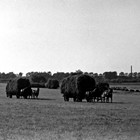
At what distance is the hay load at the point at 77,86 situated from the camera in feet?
132

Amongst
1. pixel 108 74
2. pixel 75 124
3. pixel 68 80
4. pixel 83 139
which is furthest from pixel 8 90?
pixel 108 74

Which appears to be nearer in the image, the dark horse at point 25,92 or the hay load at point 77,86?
the hay load at point 77,86

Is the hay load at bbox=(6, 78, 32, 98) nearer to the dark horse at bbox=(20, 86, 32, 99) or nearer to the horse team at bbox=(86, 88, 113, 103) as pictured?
the dark horse at bbox=(20, 86, 32, 99)

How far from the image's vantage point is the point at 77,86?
1581 inches

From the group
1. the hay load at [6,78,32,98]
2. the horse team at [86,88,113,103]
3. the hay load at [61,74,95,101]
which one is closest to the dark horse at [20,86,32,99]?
the hay load at [6,78,32,98]

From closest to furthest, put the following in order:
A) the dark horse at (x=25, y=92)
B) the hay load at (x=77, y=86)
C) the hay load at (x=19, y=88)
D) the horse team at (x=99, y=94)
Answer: the horse team at (x=99, y=94) < the hay load at (x=77, y=86) < the dark horse at (x=25, y=92) < the hay load at (x=19, y=88)

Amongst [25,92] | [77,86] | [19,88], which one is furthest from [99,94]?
[19,88]

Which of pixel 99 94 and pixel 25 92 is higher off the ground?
pixel 25 92

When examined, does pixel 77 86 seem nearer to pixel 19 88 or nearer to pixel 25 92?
pixel 25 92

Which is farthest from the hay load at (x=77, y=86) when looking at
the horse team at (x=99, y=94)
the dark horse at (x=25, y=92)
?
the dark horse at (x=25, y=92)

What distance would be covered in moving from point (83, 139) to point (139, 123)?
578 centimetres

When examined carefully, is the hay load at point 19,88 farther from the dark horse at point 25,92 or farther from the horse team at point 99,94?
the horse team at point 99,94

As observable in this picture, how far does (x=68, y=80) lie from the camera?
42469 millimetres

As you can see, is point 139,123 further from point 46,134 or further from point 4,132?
point 4,132
